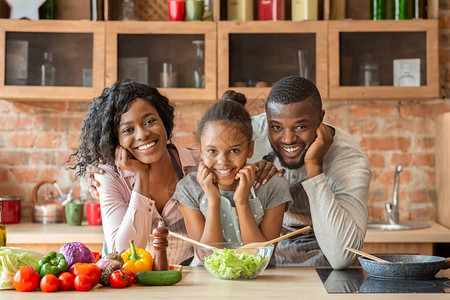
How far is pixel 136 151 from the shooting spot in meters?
1.98

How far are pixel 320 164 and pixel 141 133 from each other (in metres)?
0.60

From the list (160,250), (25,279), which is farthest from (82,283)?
(160,250)

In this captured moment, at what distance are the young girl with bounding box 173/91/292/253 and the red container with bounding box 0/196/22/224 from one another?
1.77 meters

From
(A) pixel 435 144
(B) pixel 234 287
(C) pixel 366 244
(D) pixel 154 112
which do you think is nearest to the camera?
(B) pixel 234 287

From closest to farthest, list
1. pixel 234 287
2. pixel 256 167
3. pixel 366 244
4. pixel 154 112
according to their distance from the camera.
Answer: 1. pixel 234 287
2. pixel 256 167
3. pixel 154 112
4. pixel 366 244

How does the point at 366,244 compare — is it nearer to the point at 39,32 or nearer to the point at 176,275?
the point at 176,275

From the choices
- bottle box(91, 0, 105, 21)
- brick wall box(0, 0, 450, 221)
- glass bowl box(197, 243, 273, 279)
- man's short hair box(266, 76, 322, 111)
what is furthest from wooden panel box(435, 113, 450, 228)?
bottle box(91, 0, 105, 21)

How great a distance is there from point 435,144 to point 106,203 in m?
2.25

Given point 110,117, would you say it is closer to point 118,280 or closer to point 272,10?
point 118,280

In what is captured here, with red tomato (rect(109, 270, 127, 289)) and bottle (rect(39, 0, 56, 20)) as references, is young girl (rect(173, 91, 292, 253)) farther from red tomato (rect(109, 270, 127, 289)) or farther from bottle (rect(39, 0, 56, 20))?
bottle (rect(39, 0, 56, 20))

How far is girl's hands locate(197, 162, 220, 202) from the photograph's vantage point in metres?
1.82

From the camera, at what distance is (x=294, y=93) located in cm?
189

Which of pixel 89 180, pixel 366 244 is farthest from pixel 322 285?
pixel 366 244

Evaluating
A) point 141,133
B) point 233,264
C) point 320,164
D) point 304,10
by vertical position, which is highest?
point 304,10
